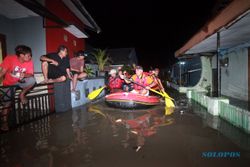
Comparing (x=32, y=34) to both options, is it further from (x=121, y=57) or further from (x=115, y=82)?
(x=121, y=57)

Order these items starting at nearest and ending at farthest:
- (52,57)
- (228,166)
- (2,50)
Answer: (228,166), (52,57), (2,50)

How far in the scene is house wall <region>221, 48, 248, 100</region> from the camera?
9398mm

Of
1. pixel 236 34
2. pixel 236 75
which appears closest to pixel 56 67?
pixel 236 34

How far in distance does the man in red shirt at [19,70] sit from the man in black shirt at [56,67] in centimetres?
156

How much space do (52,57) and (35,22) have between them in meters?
3.07

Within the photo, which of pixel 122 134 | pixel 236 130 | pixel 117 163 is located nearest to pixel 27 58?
pixel 122 134

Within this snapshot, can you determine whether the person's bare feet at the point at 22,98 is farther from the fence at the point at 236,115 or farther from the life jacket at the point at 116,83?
the fence at the point at 236,115

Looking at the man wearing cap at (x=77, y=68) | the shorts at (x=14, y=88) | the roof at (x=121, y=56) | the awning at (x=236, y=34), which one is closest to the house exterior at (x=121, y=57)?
the roof at (x=121, y=56)

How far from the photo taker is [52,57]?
7742 mm

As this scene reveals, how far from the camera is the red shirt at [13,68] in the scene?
5512mm

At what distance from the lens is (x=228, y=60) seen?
1122 cm

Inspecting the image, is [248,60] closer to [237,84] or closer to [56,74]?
[237,84]

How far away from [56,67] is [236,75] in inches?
361

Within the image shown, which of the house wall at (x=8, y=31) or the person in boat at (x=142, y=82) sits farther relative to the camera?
the person in boat at (x=142, y=82)
